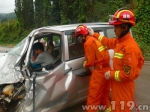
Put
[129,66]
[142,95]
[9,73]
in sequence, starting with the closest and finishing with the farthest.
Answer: [129,66]
[9,73]
[142,95]

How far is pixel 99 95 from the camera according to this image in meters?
3.29

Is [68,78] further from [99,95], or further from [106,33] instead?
[106,33]

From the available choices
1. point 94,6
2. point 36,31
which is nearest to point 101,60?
point 36,31

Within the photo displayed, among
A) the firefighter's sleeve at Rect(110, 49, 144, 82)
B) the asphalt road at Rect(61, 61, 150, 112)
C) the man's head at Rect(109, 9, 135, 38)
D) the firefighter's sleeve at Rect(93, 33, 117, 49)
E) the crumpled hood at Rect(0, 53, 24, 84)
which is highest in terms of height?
the man's head at Rect(109, 9, 135, 38)

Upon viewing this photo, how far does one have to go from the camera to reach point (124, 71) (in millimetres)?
2453

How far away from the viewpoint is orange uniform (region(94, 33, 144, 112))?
2396 millimetres

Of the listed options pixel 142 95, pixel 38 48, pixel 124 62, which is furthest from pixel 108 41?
pixel 142 95

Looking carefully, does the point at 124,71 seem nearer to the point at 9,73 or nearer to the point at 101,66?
Result: the point at 101,66

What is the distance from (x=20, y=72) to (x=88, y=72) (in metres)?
1.24

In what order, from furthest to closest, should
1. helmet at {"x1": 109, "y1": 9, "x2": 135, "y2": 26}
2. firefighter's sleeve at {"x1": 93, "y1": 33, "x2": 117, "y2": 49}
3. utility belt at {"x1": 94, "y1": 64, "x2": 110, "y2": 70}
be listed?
utility belt at {"x1": 94, "y1": 64, "x2": 110, "y2": 70}
firefighter's sleeve at {"x1": 93, "y1": 33, "x2": 117, "y2": 49}
helmet at {"x1": 109, "y1": 9, "x2": 135, "y2": 26}

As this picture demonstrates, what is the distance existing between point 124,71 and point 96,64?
0.86 m

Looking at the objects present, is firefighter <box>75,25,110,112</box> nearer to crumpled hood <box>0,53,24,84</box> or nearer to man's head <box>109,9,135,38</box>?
man's head <box>109,9,135,38</box>

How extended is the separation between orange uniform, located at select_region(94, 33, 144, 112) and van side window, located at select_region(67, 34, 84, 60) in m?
1.00

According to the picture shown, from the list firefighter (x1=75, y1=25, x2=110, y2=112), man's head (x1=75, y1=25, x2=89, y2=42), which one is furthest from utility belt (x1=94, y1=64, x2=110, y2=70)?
man's head (x1=75, y1=25, x2=89, y2=42)
